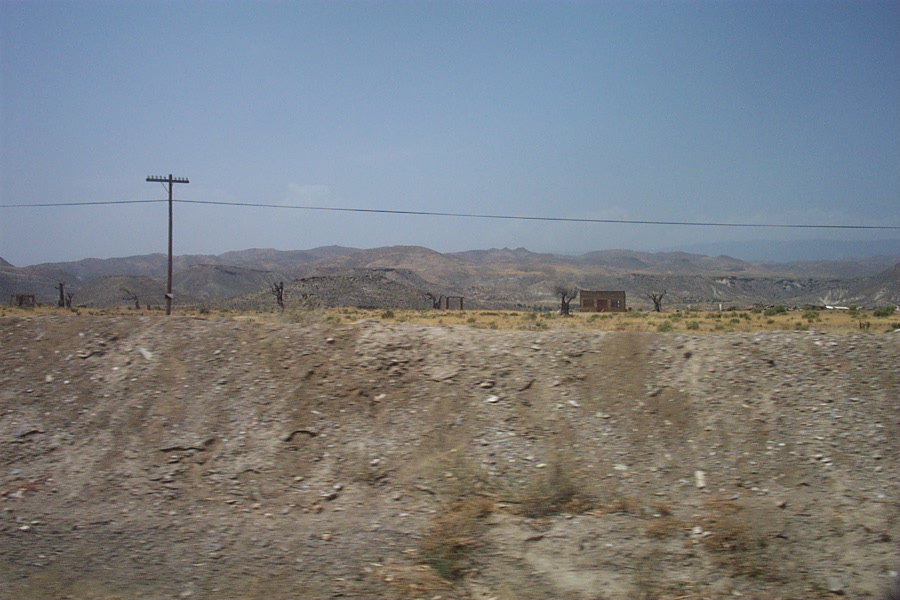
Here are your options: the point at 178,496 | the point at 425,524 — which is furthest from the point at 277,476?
the point at 425,524

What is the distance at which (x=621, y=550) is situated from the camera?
19.7 ft

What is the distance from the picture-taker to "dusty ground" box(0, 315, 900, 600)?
575 cm

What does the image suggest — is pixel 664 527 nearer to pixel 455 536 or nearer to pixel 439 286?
pixel 455 536

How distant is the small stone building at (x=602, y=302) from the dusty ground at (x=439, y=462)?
45.0 meters

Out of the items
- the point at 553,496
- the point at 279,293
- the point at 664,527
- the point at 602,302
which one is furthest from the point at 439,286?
the point at 664,527

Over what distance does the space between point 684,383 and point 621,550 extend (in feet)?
11.8

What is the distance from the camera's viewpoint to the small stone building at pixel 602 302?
54.8m

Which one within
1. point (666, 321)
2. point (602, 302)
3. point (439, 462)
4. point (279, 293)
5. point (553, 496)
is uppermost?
point (439, 462)

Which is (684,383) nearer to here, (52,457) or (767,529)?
(767,529)

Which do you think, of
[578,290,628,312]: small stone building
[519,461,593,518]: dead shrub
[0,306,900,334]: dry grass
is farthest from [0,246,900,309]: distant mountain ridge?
[519,461,593,518]: dead shrub

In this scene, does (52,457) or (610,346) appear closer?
(52,457)

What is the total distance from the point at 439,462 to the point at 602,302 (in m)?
49.5

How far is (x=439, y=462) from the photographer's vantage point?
7.53 meters

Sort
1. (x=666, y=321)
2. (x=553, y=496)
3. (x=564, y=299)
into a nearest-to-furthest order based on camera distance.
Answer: (x=553, y=496) → (x=666, y=321) → (x=564, y=299)
